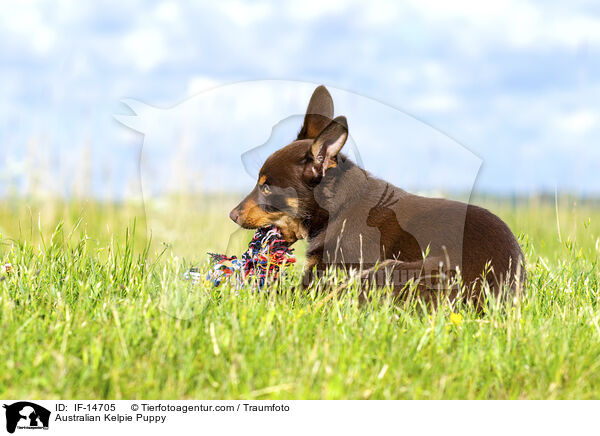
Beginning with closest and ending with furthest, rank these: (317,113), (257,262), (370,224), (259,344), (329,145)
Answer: (259,344)
(329,145)
(370,224)
(257,262)
(317,113)

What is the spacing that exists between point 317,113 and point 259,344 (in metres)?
1.97

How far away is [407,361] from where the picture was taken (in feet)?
9.88

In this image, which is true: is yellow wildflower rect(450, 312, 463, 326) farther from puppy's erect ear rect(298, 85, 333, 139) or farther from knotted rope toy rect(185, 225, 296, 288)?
puppy's erect ear rect(298, 85, 333, 139)

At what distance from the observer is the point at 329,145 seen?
3.86 meters

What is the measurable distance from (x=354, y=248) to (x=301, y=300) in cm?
51
